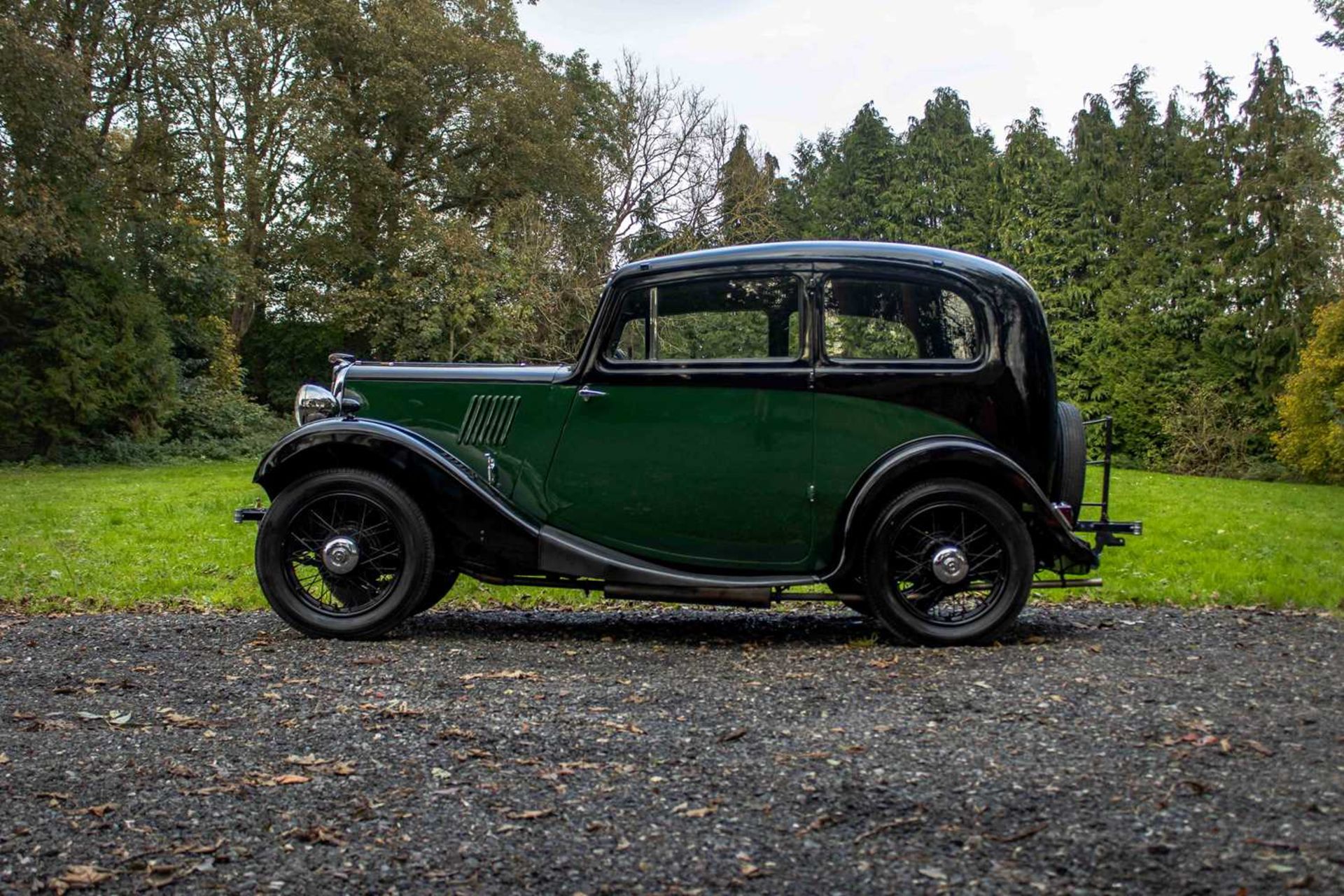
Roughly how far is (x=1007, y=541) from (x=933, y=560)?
36 cm

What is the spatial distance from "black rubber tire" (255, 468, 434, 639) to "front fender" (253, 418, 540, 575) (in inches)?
3.4

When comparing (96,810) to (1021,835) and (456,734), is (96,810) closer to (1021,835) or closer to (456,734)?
(456,734)

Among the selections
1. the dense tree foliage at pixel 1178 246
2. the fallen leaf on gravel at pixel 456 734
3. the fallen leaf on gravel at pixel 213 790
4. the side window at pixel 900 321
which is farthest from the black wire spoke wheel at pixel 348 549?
the dense tree foliage at pixel 1178 246

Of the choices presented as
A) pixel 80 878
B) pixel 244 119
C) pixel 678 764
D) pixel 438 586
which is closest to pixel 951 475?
pixel 678 764

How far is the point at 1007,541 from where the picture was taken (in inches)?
213

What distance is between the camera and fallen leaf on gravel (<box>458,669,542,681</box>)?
4.86 metres

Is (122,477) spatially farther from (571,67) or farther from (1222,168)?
(1222,168)

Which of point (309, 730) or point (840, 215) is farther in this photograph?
point (840, 215)

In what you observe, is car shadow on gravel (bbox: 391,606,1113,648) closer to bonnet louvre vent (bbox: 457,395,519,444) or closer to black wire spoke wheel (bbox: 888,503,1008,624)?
black wire spoke wheel (bbox: 888,503,1008,624)

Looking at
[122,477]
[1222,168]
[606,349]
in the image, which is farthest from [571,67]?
[606,349]

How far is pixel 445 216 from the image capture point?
28234 millimetres

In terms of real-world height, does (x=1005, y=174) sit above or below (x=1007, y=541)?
above

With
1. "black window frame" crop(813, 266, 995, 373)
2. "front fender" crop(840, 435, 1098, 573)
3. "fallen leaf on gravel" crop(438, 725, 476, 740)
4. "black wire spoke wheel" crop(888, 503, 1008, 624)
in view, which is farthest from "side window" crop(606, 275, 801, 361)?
"fallen leaf on gravel" crop(438, 725, 476, 740)

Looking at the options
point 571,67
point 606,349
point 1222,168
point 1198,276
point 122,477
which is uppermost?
point 571,67
